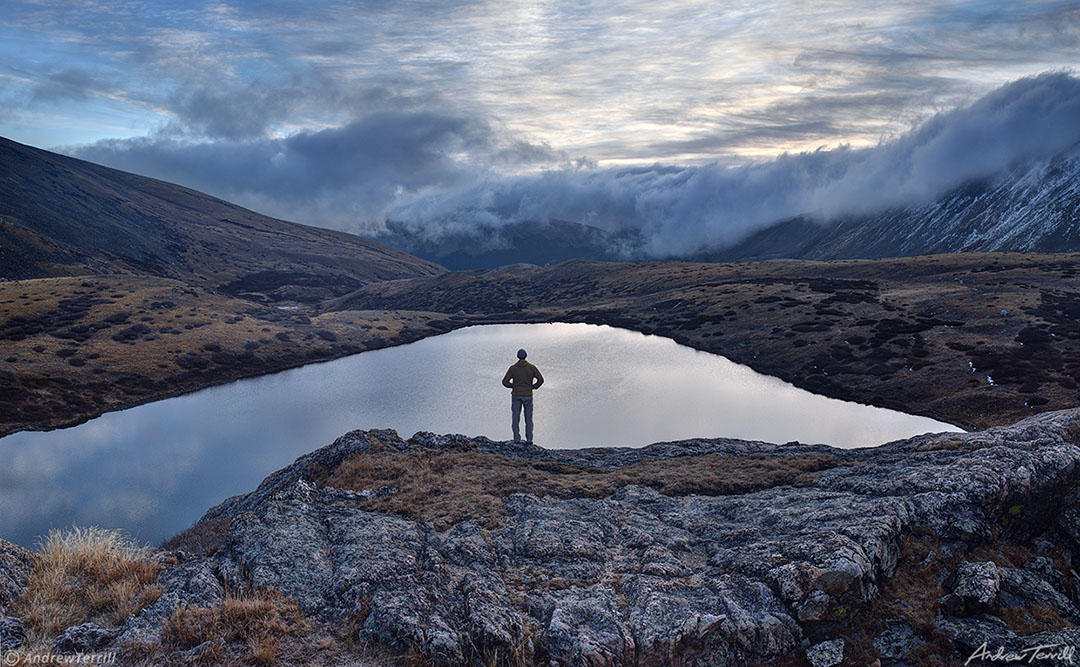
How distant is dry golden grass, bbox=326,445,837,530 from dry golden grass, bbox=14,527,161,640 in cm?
714

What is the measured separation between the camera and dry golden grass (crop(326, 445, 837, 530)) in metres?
18.6

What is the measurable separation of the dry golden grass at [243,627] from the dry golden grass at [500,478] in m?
5.92

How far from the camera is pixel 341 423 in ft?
172

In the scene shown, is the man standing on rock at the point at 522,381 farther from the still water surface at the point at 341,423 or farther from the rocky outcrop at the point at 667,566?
the still water surface at the point at 341,423

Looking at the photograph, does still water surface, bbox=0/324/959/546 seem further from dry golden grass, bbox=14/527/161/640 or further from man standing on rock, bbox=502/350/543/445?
dry golden grass, bbox=14/527/161/640

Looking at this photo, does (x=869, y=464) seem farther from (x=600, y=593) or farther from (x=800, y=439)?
(x=800, y=439)

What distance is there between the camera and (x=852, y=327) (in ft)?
257

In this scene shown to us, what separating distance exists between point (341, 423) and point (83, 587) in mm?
41975

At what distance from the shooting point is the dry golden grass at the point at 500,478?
1859 cm

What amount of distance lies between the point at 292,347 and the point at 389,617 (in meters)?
93.4

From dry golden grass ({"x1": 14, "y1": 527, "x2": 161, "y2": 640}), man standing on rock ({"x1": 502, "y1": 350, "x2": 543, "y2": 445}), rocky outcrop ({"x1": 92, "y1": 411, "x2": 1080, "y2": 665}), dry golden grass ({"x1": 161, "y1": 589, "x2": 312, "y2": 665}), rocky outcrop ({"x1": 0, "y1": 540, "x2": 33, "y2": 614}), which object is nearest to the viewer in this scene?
dry golden grass ({"x1": 161, "y1": 589, "x2": 312, "y2": 665})

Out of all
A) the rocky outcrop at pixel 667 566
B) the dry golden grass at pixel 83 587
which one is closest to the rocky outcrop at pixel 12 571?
the dry golden grass at pixel 83 587

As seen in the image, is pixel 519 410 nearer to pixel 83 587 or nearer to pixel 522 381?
pixel 522 381

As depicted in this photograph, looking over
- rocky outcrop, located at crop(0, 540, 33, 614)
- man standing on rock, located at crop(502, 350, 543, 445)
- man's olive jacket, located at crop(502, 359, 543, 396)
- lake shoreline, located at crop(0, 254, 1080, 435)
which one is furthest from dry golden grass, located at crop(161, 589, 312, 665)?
lake shoreline, located at crop(0, 254, 1080, 435)
